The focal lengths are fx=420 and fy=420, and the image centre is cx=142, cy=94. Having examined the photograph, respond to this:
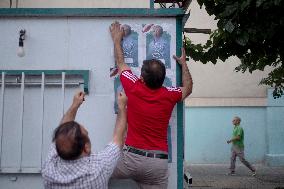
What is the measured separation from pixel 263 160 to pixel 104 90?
40.1ft

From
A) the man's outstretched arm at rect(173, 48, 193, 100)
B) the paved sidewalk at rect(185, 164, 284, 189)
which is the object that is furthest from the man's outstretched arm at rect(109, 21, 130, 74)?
the paved sidewalk at rect(185, 164, 284, 189)

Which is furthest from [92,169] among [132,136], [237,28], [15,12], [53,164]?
[237,28]

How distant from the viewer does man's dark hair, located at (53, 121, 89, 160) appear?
258cm

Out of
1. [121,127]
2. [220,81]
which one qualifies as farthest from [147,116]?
[220,81]

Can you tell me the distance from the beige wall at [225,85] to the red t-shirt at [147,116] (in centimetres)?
1158

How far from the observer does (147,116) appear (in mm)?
3604

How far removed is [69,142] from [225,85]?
13.2 m

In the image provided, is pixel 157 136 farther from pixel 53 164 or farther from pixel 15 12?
pixel 15 12

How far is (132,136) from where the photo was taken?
3.65 metres

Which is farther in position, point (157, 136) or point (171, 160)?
point (171, 160)

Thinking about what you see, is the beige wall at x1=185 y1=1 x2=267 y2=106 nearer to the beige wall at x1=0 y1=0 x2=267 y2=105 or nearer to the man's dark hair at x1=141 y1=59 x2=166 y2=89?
the beige wall at x1=0 y1=0 x2=267 y2=105

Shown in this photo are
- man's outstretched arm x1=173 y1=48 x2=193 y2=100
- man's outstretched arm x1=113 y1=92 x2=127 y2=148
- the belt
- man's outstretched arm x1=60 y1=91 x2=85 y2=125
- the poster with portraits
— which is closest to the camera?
man's outstretched arm x1=113 y1=92 x2=127 y2=148

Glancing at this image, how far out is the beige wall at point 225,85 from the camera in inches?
599

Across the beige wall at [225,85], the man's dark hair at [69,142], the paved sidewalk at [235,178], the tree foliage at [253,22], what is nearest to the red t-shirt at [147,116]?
the man's dark hair at [69,142]
